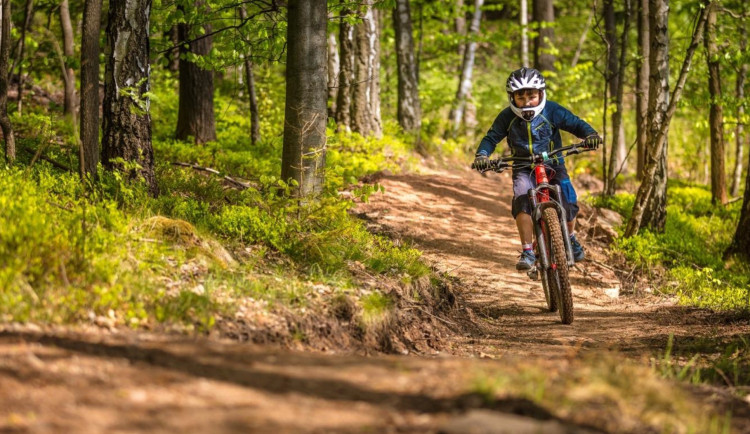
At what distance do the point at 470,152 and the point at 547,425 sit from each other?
1514 centimetres

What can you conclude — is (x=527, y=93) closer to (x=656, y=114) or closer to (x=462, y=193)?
(x=656, y=114)

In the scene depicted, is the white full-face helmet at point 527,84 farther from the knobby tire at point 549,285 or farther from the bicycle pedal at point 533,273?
the bicycle pedal at point 533,273

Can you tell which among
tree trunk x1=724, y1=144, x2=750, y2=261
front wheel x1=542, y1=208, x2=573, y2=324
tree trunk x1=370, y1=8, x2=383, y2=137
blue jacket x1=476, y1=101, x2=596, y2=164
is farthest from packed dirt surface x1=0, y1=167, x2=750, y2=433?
tree trunk x1=370, y1=8, x2=383, y2=137

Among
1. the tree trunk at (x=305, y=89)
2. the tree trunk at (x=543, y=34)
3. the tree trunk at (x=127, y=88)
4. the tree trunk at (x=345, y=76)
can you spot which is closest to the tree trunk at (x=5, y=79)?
the tree trunk at (x=127, y=88)

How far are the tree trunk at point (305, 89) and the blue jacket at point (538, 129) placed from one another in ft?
5.66

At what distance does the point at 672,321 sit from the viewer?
810 cm

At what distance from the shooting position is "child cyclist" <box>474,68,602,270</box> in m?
7.61

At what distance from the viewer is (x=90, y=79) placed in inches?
280

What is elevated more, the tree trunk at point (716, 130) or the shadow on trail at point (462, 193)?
the tree trunk at point (716, 130)

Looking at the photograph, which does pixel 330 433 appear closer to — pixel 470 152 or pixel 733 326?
pixel 733 326

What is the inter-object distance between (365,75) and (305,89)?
713 centimetres

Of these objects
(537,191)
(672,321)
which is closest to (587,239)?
(672,321)

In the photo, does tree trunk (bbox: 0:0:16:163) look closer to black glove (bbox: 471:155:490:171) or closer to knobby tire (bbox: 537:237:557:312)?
black glove (bbox: 471:155:490:171)

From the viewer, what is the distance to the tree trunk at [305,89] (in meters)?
7.47
